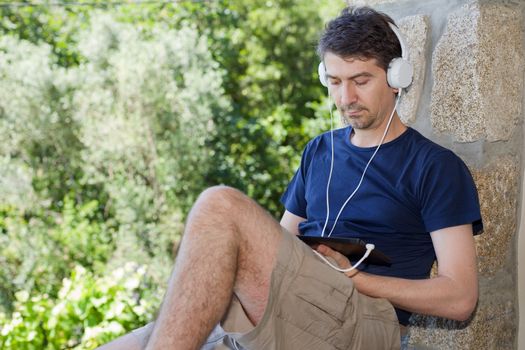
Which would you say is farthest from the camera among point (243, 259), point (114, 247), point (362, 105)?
point (114, 247)

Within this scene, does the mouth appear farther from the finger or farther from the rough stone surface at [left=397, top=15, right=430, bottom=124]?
the finger

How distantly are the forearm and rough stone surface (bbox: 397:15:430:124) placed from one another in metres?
0.52

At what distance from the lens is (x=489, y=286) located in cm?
167

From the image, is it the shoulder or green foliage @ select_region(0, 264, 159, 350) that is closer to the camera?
the shoulder

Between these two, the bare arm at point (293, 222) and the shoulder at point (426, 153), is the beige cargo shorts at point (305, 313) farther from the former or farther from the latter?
the bare arm at point (293, 222)

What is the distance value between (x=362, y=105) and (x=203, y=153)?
3.52 meters

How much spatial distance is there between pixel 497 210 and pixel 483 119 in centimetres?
23

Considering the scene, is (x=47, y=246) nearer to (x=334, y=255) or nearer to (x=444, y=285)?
(x=334, y=255)

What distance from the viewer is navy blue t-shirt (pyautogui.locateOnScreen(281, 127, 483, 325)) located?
4.81ft

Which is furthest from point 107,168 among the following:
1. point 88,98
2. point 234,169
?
point 234,169

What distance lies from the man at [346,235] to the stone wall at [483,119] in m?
0.12

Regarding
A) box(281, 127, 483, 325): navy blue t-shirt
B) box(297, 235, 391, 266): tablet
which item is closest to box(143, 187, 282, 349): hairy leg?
box(297, 235, 391, 266): tablet

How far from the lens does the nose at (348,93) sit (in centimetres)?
161

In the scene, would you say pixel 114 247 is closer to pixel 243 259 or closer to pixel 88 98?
pixel 88 98
